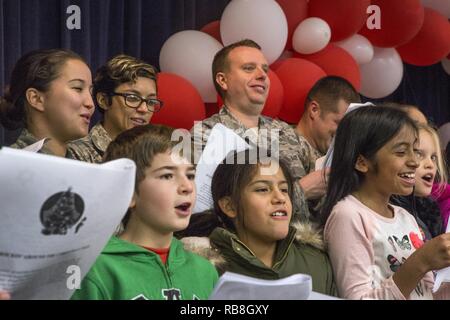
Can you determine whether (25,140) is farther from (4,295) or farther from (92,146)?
(4,295)

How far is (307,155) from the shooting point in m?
2.86

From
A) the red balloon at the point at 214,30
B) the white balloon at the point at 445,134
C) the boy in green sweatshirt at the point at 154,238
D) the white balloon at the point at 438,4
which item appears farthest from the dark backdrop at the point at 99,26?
the white balloon at the point at 445,134

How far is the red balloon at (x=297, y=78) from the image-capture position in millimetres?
3168

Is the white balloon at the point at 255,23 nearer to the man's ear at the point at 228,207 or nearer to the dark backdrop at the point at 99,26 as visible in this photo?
the dark backdrop at the point at 99,26

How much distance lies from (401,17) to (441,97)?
1.05 metres

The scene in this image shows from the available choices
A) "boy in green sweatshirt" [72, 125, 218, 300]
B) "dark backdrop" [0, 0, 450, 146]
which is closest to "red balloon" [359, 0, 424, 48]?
"dark backdrop" [0, 0, 450, 146]

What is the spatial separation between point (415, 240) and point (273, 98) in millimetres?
1146

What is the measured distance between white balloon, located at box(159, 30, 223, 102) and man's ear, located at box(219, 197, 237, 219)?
1.11 meters

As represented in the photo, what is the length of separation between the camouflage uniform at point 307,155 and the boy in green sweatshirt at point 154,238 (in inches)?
43.4

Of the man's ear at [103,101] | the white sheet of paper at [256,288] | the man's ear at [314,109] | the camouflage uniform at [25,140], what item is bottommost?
the man's ear at [314,109]

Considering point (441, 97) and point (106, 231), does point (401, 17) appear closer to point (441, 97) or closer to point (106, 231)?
point (441, 97)

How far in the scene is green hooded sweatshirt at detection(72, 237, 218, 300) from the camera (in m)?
1.54

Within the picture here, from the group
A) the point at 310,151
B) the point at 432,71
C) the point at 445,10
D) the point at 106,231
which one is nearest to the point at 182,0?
the point at 310,151

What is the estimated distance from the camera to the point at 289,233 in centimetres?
194
